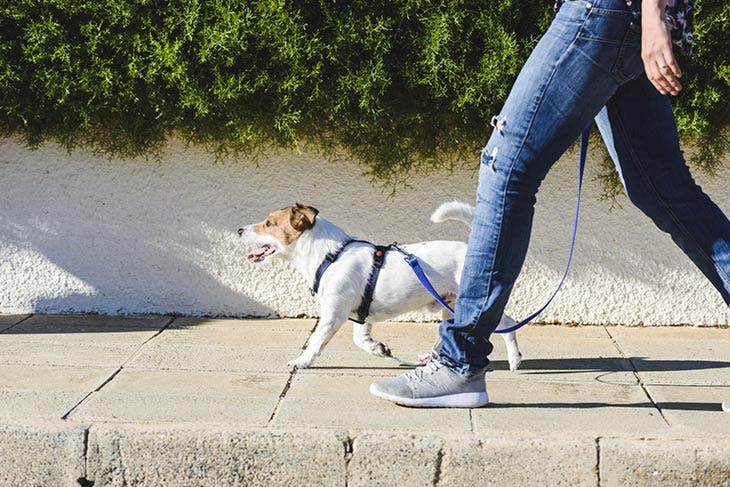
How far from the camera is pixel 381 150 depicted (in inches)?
212

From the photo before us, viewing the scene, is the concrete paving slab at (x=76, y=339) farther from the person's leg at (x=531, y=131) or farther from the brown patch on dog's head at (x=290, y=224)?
the person's leg at (x=531, y=131)

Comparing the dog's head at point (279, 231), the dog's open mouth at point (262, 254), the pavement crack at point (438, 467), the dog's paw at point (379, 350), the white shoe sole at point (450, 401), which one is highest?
the dog's head at point (279, 231)

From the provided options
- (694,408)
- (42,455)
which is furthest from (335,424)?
(694,408)

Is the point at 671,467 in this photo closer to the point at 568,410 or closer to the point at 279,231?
the point at 568,410

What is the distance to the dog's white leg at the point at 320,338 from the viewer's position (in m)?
4.37

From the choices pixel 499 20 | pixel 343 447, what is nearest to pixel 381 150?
pixel 499 20

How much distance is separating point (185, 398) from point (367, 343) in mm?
1102

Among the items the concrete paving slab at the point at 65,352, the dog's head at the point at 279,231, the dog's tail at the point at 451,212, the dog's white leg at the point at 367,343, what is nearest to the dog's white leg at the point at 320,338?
the dog's white leg at the point at 367,343

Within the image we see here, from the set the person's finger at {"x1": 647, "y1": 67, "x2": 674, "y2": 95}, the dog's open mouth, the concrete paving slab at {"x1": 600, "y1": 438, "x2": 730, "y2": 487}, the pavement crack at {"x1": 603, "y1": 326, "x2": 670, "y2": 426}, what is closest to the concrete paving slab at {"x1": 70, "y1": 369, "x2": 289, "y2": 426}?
the dog's open mouth

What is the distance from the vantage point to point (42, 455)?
3.44 meters

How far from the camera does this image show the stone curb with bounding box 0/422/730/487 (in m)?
3.26

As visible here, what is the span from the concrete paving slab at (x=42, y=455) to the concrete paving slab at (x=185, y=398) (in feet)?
0.40

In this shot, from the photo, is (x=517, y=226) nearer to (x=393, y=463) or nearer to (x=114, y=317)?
(x=393, y=463)

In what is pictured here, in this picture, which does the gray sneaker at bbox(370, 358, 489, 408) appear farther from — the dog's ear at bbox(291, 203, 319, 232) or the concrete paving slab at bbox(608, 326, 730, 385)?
the dog's ear at bbox(291, 203, 319, 232)
